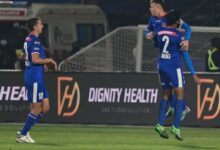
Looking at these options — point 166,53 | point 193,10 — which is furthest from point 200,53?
point 193,10

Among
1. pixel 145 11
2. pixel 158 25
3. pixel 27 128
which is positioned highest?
pixel 158 25

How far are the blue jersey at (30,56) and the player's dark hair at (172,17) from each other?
87.5 inches

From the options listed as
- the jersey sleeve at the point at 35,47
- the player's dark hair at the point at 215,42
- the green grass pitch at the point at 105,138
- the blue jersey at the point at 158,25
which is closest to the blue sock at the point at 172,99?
the green grass pitch at the point at 105,138

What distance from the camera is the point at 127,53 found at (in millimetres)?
24188

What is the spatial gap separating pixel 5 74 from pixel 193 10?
1527cm

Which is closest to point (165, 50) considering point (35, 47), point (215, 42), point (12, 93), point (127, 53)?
point (35, 47)

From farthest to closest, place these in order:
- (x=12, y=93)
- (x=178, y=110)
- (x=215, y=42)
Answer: (x=215, y=42) → (x=12, y=93) → (x=178, y=110)

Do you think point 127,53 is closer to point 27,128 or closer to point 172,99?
point 172,99

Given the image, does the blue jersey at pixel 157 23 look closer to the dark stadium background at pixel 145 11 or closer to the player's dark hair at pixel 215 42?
the player's dark hair at pixel 215 42

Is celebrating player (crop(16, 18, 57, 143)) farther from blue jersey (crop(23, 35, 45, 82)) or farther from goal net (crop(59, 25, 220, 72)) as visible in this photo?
goal net (crop(59, 25, 220, 72))

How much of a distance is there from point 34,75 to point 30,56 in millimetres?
342

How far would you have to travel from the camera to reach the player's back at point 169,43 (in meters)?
16.0

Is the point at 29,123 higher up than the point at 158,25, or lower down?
lower down

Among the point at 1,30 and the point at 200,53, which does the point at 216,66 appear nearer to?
the point at 200,53
